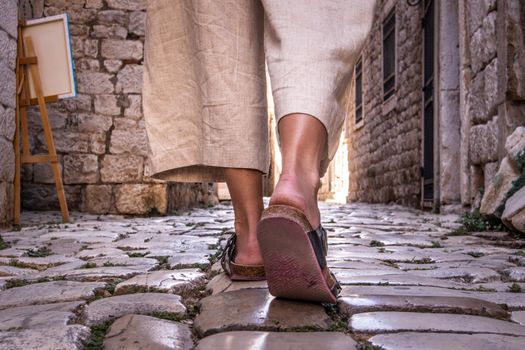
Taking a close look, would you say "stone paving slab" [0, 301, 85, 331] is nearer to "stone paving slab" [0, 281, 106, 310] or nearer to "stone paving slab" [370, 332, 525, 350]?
"stone paving slab" [0, 281, 106, 310]

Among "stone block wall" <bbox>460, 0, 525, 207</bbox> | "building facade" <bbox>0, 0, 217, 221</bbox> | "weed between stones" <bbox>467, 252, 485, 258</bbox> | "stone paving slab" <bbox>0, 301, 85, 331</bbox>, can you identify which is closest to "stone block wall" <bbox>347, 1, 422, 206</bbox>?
"stone block wall" <bbox>460, 0, 525, 207</bbox>

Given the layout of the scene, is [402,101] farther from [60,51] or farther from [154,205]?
[60,51]

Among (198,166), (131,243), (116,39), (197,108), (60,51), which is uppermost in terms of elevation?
(116,39)

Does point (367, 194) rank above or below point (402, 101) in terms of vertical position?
below

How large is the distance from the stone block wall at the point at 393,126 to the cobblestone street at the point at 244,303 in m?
4.68

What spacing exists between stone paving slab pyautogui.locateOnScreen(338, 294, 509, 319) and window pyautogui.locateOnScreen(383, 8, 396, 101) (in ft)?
23.4

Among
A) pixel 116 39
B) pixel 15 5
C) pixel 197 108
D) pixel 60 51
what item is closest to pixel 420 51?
pixel 116 39

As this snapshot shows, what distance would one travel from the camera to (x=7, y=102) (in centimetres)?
392

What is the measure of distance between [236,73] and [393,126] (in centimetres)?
707

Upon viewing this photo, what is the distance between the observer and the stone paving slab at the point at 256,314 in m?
1.16

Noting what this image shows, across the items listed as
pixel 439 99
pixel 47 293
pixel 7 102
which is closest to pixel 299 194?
pixel 47 293

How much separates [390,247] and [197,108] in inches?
59.8

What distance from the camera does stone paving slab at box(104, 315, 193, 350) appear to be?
1.06 metres

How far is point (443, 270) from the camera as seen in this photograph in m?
1.99
